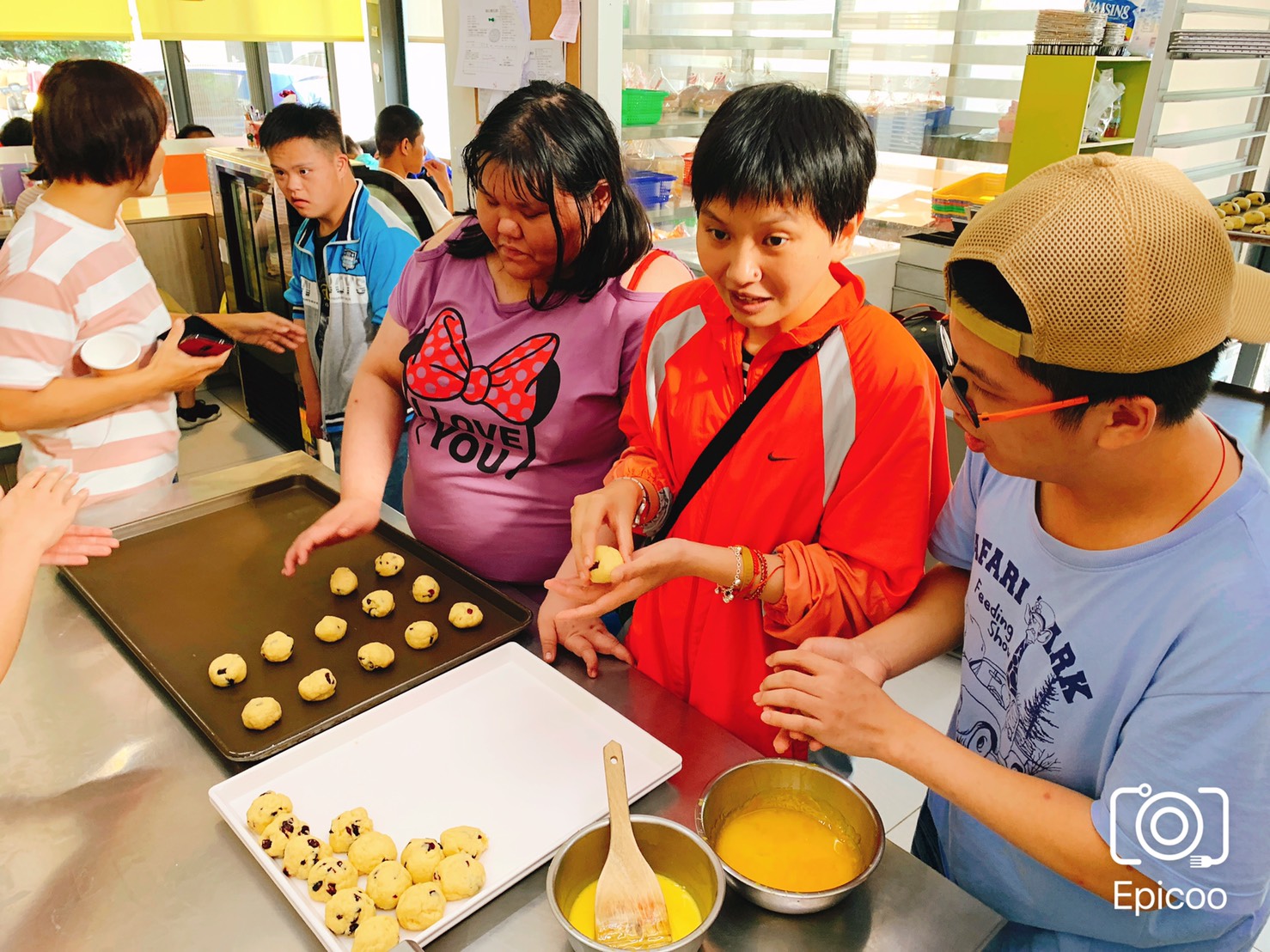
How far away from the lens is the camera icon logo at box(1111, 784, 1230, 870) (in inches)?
28.9

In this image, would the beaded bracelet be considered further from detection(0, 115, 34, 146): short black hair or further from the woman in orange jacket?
detection(0, 115, 34, 146): short black hair

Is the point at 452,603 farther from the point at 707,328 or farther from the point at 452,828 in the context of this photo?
the point at 707,328

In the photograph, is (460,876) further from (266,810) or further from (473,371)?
(473,371)

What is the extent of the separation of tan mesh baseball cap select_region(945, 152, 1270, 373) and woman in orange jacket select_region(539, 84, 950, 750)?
329 mm

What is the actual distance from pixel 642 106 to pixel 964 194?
59.1 inches

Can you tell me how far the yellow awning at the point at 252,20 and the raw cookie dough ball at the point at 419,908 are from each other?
4.36 meters

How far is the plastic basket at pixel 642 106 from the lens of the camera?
2654 mm

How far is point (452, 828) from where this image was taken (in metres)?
0.93

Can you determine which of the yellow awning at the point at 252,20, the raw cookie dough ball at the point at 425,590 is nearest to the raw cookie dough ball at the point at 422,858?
the raw cookie dough ball at the point at 425,590

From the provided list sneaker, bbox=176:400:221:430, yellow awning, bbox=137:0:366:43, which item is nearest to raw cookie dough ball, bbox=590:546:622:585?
sneaker, bbox=176:400:221:430

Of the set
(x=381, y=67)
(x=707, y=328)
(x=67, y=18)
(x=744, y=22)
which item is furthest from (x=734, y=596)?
(x=381, y=67)

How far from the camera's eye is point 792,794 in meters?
0.96

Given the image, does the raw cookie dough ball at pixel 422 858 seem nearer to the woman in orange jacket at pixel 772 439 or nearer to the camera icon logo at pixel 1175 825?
the woman in orange jacket at pixel 772 439

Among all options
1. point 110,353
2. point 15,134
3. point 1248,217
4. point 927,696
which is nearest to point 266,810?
point 110,353
